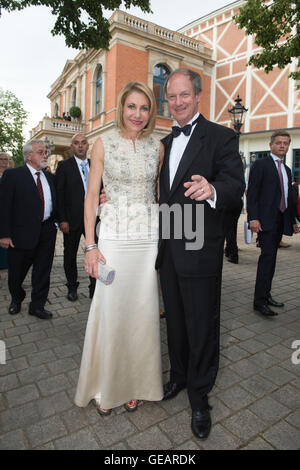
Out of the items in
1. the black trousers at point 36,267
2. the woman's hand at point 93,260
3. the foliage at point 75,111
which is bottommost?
the black trousers at point 36,267

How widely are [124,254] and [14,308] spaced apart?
2.61m

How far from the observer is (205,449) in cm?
Answer: 192

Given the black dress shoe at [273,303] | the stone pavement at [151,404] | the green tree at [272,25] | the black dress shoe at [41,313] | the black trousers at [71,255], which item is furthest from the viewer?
the green tree at [272,25]

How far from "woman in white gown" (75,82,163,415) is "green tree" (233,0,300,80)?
7.91 metres

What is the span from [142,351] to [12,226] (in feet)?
8.42

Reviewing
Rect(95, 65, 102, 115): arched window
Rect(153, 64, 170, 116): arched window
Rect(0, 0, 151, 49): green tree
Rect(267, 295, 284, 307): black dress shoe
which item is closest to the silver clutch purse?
Rect(267, 295, 284, 307): black dress shoe

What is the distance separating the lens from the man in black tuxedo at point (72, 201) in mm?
4539

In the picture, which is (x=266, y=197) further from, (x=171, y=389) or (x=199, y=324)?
(x=171, y=389)

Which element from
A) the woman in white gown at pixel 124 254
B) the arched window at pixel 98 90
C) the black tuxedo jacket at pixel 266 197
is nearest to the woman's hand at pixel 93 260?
the woman in white gown at pixel 124 254

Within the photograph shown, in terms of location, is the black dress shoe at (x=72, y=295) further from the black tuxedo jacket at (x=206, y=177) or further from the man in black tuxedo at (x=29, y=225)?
the black tuxedo jacket at (x=206, y=177)

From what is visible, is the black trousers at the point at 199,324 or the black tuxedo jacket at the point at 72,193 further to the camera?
the black tuxedo jacket at the point at 72,193

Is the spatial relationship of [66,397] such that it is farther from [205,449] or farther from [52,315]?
[52,315]

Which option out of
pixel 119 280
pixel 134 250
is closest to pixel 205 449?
pixel 119 280

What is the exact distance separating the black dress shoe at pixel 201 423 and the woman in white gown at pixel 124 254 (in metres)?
0.44
